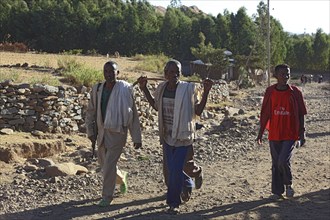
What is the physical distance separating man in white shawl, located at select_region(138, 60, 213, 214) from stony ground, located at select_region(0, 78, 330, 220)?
33 centimetres

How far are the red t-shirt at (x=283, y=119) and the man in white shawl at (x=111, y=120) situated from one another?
1.45m

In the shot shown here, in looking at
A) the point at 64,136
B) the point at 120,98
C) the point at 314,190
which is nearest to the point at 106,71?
the point at 120,98

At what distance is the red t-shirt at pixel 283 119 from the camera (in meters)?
5.31

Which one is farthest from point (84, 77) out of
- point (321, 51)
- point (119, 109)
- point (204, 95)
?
point (321, 51)

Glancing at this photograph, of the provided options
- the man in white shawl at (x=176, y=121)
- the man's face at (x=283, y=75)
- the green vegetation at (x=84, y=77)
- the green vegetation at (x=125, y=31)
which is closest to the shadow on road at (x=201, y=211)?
the man in white shawl at (x=176, y=121)

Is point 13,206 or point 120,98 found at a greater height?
point 120,98

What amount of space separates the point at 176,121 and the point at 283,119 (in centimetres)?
123

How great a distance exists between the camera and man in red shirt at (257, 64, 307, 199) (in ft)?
17.4

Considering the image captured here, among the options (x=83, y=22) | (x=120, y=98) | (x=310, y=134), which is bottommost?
(x=310, y=134)

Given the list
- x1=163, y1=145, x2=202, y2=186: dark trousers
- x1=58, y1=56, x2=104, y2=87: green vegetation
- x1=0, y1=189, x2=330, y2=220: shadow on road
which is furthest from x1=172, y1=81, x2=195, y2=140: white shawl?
x1=58, y1=56, x2=104, y2=87: green vegetation

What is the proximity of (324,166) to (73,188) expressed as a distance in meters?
3.79

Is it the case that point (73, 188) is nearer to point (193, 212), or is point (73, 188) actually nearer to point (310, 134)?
point (193, 212)

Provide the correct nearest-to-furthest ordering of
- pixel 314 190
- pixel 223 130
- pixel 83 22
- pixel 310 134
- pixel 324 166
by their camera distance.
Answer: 1. pixel 314 190
2. pixel 324 166
3. pixel 310 134
4. pixel 223 130
5. pixel 83 22

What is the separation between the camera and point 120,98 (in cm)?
511
